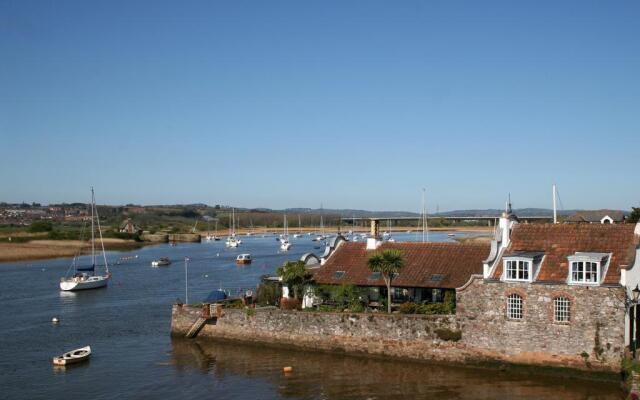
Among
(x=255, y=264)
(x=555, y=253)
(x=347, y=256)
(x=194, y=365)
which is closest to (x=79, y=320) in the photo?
(x=194, y=365)

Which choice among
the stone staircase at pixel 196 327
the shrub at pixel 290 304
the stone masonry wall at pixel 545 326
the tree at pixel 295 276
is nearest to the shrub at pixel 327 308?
the shrub at pixel 290 304

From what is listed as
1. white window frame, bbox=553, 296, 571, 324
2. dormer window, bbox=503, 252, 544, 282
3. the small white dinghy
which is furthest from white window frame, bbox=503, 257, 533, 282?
the small white dinghy

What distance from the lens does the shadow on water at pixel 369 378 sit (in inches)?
1309

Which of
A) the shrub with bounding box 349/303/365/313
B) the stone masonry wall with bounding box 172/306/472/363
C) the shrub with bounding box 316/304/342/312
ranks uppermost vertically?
the shrub with bounding box 349/303/365/313

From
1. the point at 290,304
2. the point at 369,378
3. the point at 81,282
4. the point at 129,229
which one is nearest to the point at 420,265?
the point at 290,304

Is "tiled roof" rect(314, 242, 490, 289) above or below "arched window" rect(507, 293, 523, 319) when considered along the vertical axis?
above

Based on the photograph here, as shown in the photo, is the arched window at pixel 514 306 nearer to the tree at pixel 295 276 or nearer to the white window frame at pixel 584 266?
the white window frame at pixel 584 266

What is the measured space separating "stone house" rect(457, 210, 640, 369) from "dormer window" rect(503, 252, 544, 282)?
50 mm

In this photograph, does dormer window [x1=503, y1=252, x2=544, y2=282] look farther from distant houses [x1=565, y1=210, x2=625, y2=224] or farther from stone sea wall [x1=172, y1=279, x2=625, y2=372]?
distant houses [x1=565, y1=210, x2=625, y2=224]

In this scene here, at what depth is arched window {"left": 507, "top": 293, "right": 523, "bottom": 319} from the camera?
3528cm

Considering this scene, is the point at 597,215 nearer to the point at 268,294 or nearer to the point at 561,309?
the point at 268,294

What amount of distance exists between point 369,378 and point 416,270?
29.2 ft

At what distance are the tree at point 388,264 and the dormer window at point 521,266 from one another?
679cm

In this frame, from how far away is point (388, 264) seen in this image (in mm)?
40344
